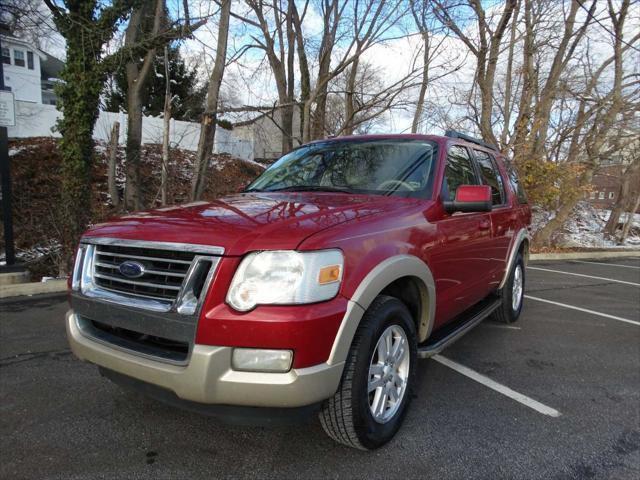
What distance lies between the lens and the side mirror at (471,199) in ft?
9.13

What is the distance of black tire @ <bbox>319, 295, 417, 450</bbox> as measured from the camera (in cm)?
213

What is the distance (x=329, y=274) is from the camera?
78.3 inches

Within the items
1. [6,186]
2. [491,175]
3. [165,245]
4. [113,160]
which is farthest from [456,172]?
[113,160]

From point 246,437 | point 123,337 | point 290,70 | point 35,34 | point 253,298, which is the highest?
point 290,70

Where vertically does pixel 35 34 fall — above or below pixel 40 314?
above

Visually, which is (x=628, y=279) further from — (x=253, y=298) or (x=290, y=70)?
(x=290, y=70)

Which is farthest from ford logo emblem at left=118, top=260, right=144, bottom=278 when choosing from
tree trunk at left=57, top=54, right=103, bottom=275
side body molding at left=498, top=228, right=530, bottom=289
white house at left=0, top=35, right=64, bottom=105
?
→ white house at left=0, top=35, right=64, bottom=105

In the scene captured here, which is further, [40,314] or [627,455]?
[40,314]

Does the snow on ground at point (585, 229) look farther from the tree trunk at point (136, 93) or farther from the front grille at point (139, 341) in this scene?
the front grille at point (139, 341)

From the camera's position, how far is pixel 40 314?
4875 mm

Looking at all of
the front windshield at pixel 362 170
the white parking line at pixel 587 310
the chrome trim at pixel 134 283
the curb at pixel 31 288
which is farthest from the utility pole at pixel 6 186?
the white parking line at pixel 587 310

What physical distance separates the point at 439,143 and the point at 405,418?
202cm

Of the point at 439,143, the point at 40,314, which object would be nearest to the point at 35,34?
the point at 40,314

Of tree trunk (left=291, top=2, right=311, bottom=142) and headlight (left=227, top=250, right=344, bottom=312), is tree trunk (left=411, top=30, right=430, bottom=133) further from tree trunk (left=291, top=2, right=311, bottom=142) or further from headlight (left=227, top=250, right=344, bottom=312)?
headlight (left=227, top=250, right=344, bottom=312)
